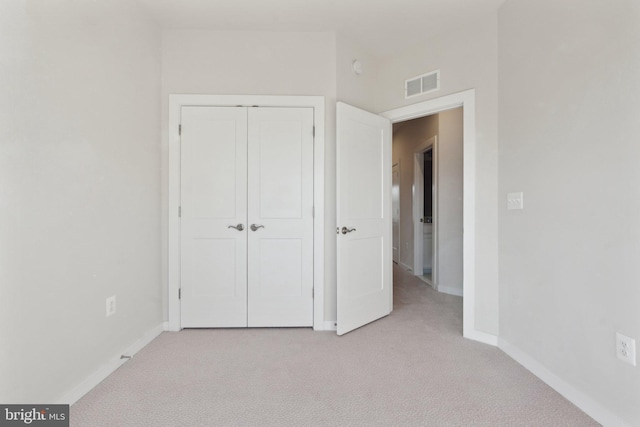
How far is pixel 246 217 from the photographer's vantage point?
108 inches

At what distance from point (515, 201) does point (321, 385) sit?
1834 mm

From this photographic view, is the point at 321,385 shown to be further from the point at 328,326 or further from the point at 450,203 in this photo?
the point at 450,203

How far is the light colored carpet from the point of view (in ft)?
5.07

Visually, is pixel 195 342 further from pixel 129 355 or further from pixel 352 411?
pixel 352 411

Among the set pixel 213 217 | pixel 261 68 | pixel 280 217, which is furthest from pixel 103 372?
pixel 261 68

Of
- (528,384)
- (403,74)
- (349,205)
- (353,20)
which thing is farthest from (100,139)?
(528,384)

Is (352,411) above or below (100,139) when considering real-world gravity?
below

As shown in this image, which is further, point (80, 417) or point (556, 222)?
point (556, 222)

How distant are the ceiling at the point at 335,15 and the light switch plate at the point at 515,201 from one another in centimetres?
149

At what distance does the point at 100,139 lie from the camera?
6.40 feet

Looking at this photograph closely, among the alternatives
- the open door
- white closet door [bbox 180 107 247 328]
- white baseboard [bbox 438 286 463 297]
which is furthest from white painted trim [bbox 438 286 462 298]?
white closet door [bbox 180 107 247 328]

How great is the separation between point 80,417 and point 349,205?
2.19m

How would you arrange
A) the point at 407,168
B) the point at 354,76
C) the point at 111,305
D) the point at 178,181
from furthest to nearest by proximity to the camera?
the point at 407,168 < the point at 354,76 < the point at 178,181 < the point at 111,305

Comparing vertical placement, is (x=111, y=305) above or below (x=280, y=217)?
below
